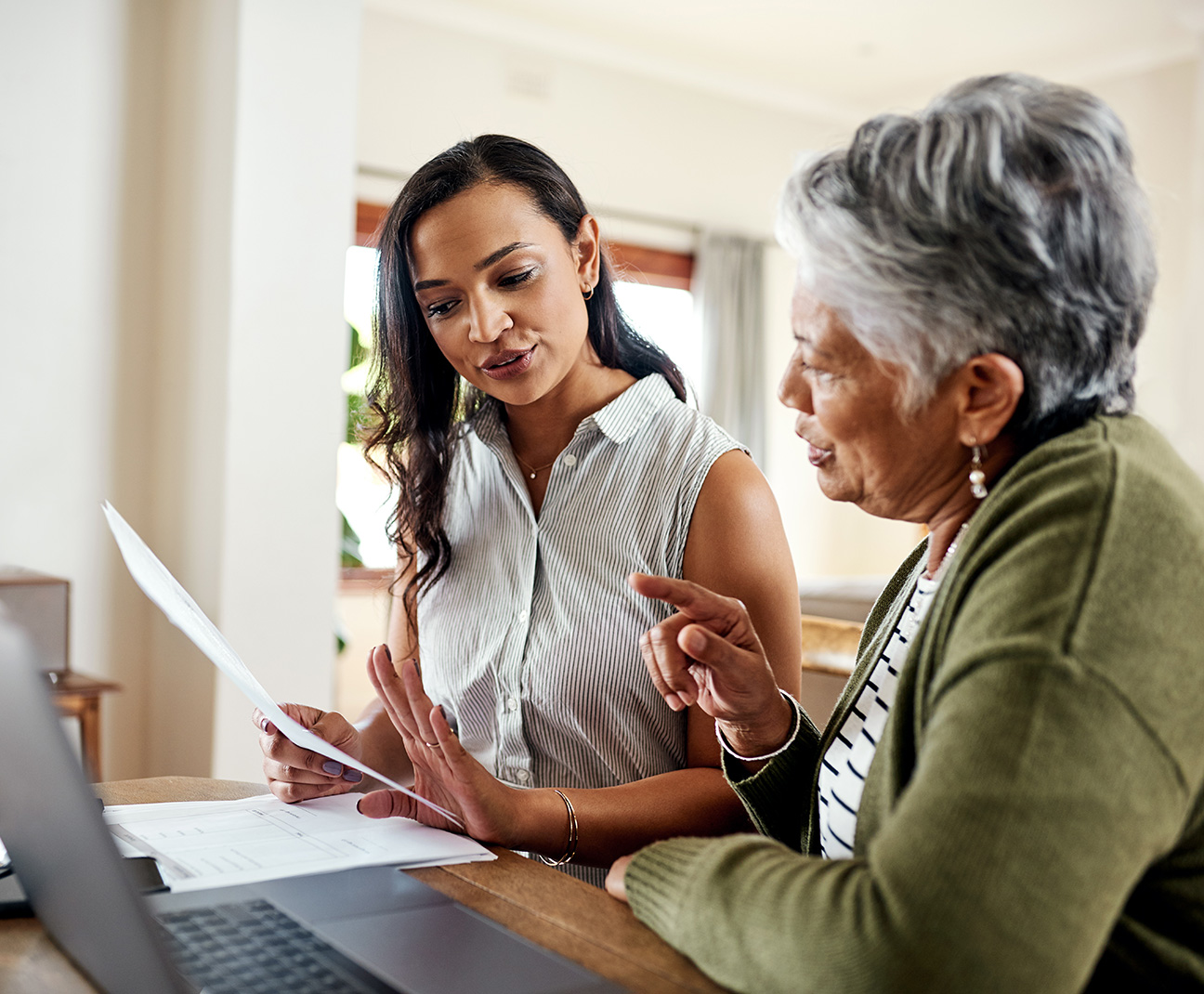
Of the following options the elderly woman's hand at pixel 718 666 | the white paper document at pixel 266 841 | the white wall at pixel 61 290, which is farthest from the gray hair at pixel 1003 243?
the white wall at pixel 61 290

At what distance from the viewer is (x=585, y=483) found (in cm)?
151

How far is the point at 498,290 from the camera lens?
4.84 ft

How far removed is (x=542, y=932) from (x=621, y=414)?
785 mm

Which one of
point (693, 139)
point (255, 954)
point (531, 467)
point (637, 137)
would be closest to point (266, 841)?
point (255, 954)

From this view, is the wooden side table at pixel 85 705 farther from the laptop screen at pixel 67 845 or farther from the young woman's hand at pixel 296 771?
the laptop screen at pixel 67 845

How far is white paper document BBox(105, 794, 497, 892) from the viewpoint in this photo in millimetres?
997

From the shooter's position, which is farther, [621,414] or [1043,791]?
[621,414]

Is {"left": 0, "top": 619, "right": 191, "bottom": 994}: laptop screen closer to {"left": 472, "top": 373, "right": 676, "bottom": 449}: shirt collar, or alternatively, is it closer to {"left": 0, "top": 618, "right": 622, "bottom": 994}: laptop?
{"left": 0, "top": 618, "right": 622, "bottom": 994}: laptop

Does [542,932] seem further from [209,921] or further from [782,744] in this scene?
[782,744]

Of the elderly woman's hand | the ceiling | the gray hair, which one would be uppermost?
the ceiling

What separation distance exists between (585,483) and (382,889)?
67cm

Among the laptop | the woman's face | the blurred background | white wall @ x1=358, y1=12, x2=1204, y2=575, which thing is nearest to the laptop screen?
the laptop

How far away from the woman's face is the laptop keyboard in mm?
771

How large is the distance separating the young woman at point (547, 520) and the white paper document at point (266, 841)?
3.0 inches
